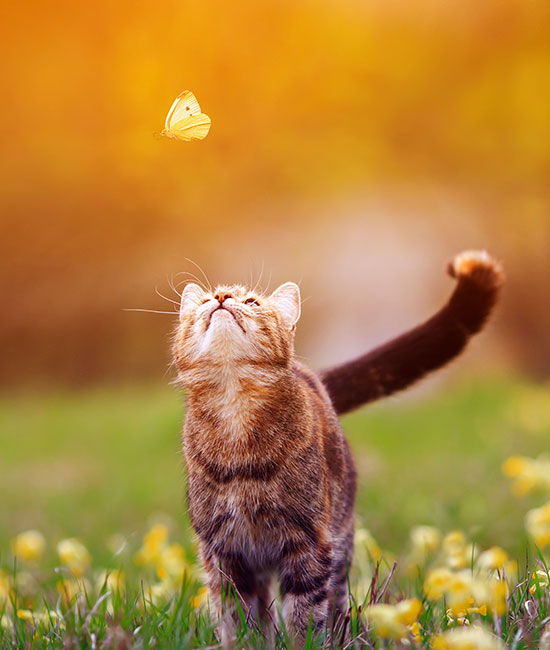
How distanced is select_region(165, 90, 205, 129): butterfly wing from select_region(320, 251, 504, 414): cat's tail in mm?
1173

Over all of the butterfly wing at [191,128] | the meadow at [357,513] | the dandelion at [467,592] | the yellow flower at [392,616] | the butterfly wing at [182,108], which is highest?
the butterfly wing at [182,108]

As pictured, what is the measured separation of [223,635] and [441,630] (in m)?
0.50

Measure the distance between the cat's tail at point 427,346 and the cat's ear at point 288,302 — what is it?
1.80ft

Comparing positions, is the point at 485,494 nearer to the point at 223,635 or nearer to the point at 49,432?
the point at 223,635

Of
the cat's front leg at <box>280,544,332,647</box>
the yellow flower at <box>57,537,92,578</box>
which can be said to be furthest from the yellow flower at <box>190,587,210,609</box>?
the yellow flower at <box>57,537,92,578</box>

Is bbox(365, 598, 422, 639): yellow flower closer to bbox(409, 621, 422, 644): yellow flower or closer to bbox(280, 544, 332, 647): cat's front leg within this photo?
bbox(409, 621, 422, 644): yellow flower

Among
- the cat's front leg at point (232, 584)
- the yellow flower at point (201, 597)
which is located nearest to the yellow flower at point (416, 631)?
the cat's front leg at point (232, 584)

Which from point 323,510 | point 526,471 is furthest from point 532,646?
point 526,471

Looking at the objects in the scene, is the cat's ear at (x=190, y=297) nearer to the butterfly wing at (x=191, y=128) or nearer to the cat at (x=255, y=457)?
the cat at (x=255, y=457)

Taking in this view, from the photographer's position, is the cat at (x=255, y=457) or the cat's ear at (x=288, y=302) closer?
the cat at (x=255, y=457)

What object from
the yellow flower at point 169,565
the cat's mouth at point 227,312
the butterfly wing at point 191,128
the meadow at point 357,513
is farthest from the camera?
the yellow flower at point 169,565

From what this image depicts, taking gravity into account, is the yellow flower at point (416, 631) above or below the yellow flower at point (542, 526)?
above

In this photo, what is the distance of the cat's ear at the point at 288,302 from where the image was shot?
2.27m

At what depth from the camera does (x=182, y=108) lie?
6.02 feet
